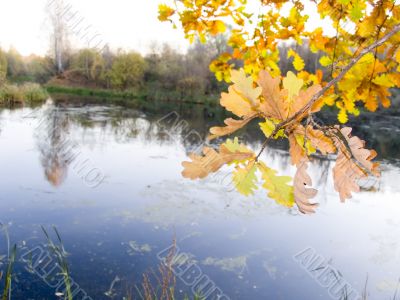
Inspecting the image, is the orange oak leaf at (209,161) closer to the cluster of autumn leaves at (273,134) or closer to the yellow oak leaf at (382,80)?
the cluster of autumn leaves at (273,134)

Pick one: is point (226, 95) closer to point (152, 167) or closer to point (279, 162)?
point (152, 167)

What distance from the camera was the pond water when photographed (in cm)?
300

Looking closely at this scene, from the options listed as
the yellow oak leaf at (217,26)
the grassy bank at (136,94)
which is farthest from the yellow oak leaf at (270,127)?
the grassy bank at (136,94)

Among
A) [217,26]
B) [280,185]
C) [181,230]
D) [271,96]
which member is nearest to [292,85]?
[271,96]

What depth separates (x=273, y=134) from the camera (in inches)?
19.2

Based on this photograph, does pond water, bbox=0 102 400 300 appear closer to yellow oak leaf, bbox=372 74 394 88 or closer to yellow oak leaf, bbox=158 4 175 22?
yellow oak leaf, bbox=158 4 175 22

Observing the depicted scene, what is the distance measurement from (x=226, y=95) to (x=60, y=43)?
25.1m

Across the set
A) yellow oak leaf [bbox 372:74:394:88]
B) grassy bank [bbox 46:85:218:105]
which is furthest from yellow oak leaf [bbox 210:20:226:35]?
grassy bank [bbox 46:85:218:105]

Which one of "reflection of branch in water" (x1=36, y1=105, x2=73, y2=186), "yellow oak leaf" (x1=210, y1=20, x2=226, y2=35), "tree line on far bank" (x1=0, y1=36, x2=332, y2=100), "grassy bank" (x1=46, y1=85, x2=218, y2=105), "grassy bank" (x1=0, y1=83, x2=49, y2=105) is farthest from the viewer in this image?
"tree line on far bank" (x1=0, y1=36, x2=332, y2=100)

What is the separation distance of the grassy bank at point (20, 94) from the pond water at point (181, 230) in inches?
249

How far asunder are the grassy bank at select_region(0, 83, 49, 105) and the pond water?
633 cm

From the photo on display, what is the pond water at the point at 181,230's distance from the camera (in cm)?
300

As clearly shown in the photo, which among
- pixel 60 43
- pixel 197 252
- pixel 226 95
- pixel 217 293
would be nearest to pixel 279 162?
pixel 197 252

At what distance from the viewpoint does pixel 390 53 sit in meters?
1.01
